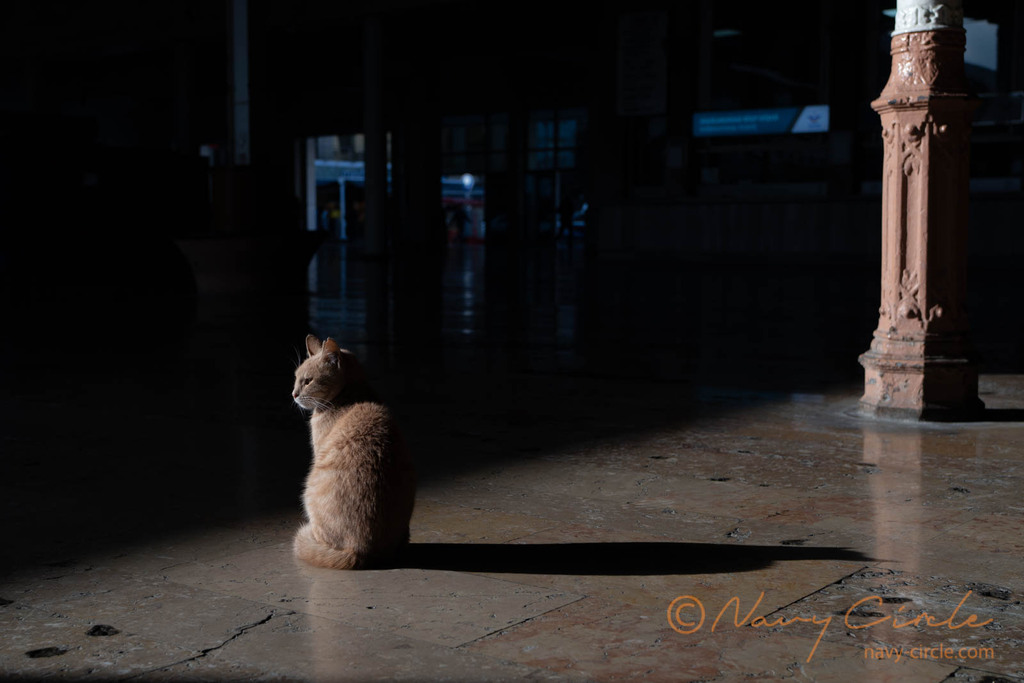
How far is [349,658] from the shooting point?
9.36ft

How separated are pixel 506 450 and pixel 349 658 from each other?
2.80 m

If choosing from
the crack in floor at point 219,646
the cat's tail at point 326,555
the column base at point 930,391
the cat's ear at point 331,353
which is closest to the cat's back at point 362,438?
the cat's ear at point 331,353

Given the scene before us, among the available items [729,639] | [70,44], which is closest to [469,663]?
[729,639]

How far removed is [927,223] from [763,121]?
19560 millimetres

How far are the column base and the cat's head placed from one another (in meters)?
3.89

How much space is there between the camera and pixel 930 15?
6.55 meters

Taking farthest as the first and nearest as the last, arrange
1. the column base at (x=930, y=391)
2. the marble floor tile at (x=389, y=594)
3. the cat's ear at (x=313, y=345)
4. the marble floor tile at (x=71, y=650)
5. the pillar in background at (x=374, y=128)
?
the pillar in background at (x=374, y=128) → the column base at (x=930, y=391) → the cat's ear at (x=313, y=345) → the marble floor tile at (x=389, y=594) → the marble floor tile at (x=71, y=650)

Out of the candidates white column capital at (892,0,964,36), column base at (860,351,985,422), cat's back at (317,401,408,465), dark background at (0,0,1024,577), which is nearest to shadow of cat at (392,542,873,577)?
cat's back at (317,401,408,465)

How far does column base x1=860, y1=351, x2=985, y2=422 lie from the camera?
21.3 feet

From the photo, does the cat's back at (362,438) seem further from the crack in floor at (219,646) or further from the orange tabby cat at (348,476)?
the crack in floor at (219,646)

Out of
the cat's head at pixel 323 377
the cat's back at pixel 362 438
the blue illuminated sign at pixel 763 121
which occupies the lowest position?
the cat's back at pixel 362 438

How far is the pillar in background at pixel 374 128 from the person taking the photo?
1075 inches

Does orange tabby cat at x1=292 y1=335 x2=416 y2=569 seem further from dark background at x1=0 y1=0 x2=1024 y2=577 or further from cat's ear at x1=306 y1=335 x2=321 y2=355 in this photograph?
dark background at x1=0 y1=0 x2=1024 y2=577

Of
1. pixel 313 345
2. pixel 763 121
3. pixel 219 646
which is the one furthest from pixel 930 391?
pixel 763 121
